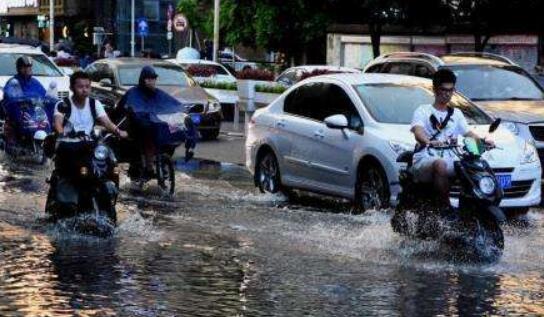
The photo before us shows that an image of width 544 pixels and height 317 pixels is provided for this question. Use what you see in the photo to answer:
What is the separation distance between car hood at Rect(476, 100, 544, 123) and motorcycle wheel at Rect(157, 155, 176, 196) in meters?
4.42

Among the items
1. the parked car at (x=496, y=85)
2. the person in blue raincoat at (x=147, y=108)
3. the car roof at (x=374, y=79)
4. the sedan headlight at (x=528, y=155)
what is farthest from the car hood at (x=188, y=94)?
the sedan headlight at (x=528, y=155)

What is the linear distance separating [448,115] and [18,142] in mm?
10553

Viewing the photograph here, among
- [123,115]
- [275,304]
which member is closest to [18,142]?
[123,115]

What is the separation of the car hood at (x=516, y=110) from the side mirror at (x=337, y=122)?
13.1 feet

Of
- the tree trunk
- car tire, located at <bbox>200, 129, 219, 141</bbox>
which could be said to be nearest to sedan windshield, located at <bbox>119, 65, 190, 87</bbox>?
car tire, located at <bbox>200, 129, 219, 141</bbox>

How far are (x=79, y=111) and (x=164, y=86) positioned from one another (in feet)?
41.3

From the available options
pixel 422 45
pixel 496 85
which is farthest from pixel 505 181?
pixel 422 45

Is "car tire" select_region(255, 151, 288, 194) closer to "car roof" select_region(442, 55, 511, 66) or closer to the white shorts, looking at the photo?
"car roof" select_region(442, 55, 511, 66)

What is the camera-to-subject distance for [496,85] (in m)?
17.8

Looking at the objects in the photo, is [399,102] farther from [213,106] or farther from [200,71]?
[200,71]

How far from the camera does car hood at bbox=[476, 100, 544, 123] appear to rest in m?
16.2

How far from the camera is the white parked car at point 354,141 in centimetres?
1253

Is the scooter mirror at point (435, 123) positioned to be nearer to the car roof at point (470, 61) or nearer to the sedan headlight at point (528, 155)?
the sedan headlight at point (528, 155)

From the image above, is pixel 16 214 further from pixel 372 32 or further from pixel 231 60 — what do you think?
pixel 231 60
